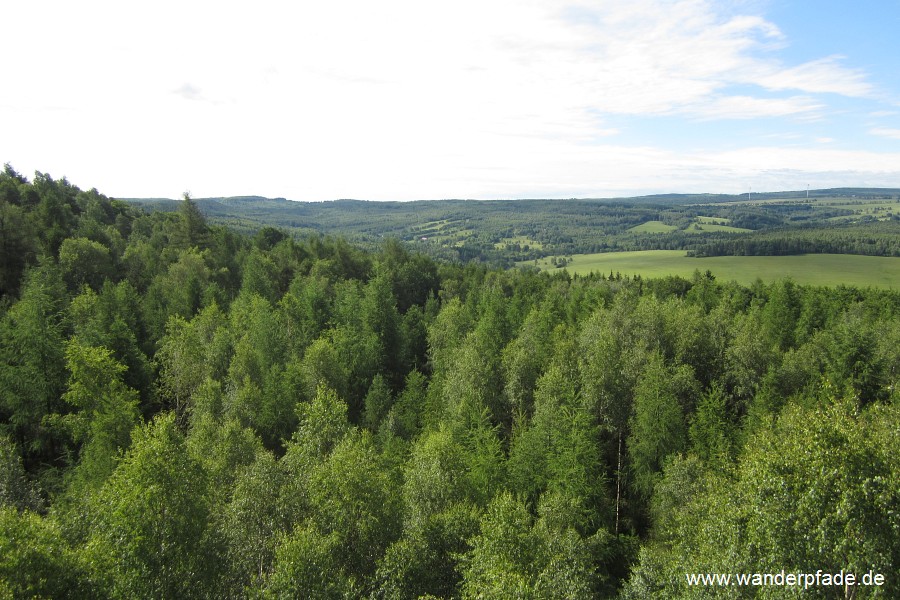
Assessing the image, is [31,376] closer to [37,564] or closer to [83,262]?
[83,262]

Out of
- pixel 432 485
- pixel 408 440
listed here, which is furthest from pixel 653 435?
pixel 408 440

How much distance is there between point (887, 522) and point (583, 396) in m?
30.4

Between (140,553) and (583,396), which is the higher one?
(140,553)

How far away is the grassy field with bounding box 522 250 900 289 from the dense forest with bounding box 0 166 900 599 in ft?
193

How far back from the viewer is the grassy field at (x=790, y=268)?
131 meters

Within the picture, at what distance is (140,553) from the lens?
59.9ft

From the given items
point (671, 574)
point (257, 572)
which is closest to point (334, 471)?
point (257, 572)

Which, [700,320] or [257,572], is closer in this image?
[257,572]

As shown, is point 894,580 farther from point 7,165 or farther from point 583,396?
point 7,165

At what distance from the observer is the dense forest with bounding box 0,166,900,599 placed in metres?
16.7

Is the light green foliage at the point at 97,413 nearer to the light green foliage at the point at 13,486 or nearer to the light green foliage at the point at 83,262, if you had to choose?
the light green foliage at the point at 13,486

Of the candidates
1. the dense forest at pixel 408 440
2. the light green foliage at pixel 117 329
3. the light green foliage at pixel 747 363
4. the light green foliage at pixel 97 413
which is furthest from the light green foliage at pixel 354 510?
the light green foliage at pixel 747 363

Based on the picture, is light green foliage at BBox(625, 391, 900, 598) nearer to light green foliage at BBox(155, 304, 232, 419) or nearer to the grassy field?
light green foliage at BBox(155, 304, 232, 419)

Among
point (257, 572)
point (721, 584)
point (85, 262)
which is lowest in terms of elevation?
point (257, 572)
